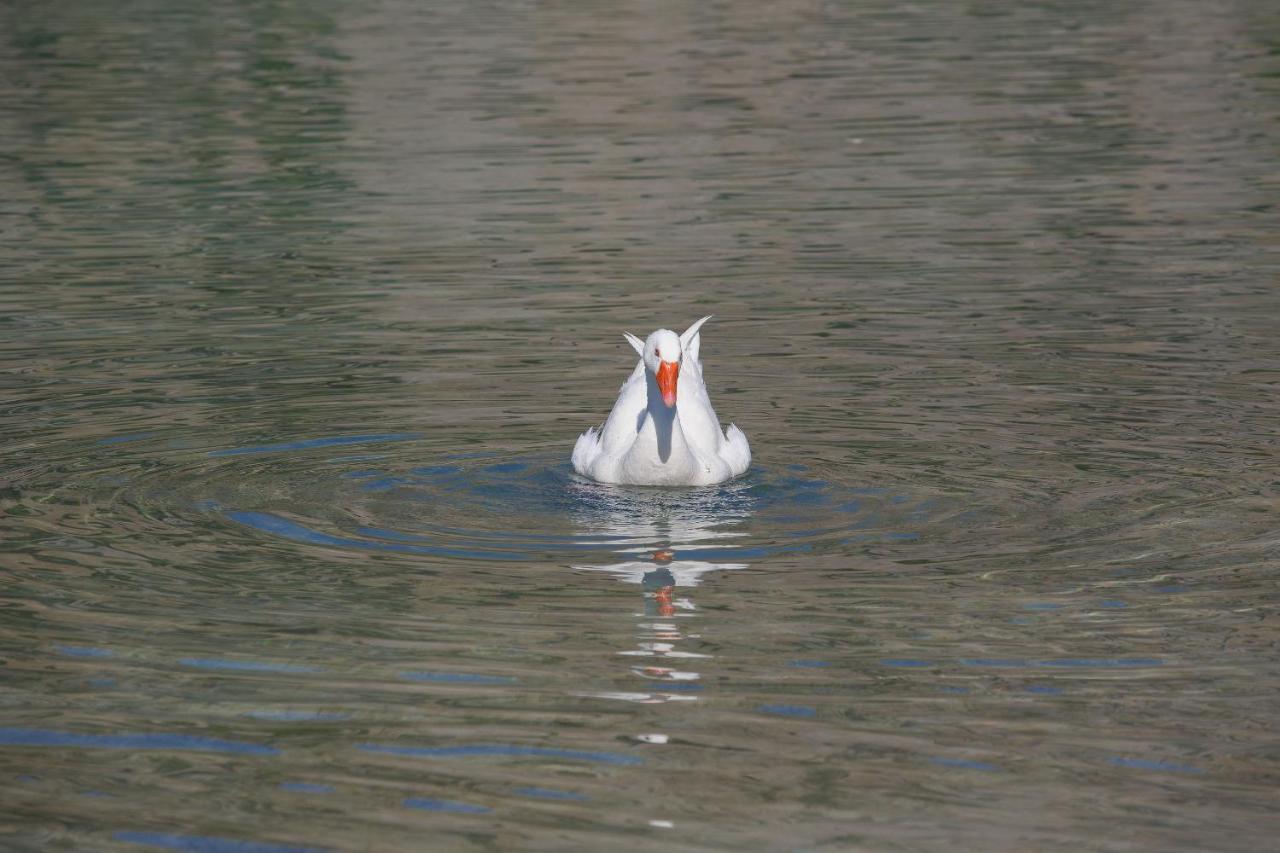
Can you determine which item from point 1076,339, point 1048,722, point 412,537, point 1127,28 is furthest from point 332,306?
point 1127,28

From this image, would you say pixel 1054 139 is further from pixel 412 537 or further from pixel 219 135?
pixel 412 537

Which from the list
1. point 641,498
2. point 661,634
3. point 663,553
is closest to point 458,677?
point 661,634

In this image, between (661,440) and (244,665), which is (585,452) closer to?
(661,440)

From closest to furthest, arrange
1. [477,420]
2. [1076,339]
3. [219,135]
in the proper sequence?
[477,420] → [1076,339] → [219,135]

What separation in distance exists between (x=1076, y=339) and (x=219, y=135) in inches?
703

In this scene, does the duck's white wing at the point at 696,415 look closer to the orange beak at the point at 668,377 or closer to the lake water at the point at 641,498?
the lake water at the point at 641,498

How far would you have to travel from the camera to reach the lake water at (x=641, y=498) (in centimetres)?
832

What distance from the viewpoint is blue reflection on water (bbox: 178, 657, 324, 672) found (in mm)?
9680

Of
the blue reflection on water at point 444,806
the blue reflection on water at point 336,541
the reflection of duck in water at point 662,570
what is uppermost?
the blue reflection on water at point 336,541

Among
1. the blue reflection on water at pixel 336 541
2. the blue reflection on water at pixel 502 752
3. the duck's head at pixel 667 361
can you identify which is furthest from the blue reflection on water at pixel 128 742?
the duck's head at pixel 667 361

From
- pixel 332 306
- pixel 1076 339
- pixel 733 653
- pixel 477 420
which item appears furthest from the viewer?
pixel 332 306

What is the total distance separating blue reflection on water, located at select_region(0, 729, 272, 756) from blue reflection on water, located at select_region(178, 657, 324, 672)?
0.85 metres

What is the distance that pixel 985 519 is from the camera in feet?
39.5

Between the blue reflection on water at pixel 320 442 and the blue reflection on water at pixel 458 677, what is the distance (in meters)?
4.69
